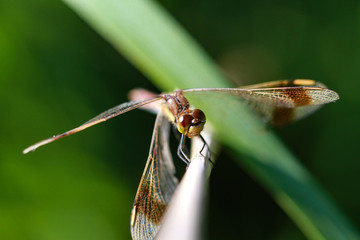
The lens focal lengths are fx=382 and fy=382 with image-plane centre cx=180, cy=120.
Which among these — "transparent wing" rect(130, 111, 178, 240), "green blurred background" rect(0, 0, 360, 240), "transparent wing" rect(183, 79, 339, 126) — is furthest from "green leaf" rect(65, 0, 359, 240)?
"green blurred background" rect(0, 0, 360, 240)

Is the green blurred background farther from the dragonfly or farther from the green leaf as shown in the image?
the green leaf

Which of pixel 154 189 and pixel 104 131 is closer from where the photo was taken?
pixel 154 189

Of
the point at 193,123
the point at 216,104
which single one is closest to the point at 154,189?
the point at 193,123

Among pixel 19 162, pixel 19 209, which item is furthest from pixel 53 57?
→ pixel 19 209

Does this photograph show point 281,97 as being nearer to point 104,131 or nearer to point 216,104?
point 216,104

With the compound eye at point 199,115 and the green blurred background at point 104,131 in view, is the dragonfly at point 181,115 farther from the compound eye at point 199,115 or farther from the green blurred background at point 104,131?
the green blurred background at point 104,131
